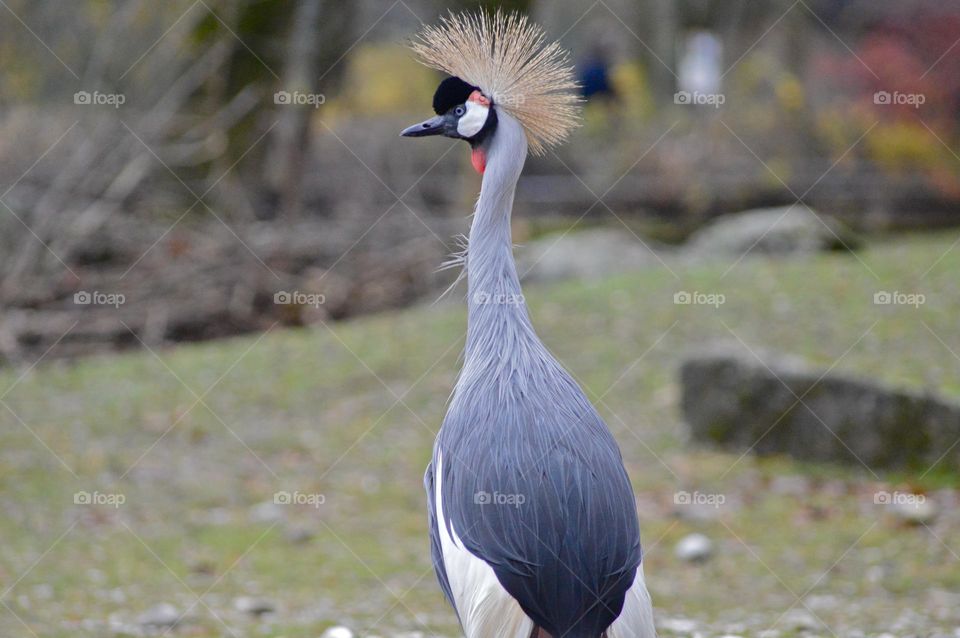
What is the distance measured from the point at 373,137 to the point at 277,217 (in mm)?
3364

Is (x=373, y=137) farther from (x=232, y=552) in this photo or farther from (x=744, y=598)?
(x=744, y=598)

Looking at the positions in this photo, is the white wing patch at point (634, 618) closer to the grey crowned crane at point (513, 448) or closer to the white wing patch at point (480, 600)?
the grey crowned crane at point (513, 448)

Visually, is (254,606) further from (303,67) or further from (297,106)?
(303,67)

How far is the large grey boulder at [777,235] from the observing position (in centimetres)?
1339

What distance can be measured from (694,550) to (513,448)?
3463mm

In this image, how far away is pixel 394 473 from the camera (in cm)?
867

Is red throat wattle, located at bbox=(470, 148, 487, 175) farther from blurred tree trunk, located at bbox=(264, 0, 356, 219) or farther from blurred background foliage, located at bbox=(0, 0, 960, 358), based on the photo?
blurred tree trunk, located at bbox=(264, 0, 356, 219)

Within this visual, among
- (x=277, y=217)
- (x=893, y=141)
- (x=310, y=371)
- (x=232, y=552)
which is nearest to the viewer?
(x=232, y=552)

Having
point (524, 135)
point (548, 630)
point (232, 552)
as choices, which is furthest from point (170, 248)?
point (548, 630)

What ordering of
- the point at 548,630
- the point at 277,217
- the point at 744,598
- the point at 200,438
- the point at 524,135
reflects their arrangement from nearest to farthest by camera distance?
1. the point at 548,630
2. the point at 524,135
3. the point at 744,598
4. the point at 200,438
5. the point at 277,217

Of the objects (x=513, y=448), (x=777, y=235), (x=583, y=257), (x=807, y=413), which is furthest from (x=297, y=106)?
(x=513, y=448)

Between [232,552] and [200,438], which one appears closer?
[232,552]

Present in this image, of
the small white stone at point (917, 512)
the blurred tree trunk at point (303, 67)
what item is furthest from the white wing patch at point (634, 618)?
the blurred tree trunk at point (303, 67)

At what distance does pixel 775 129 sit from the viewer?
695 inches
